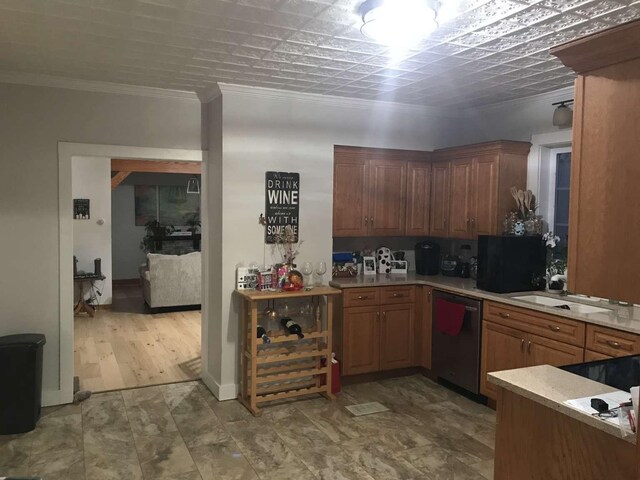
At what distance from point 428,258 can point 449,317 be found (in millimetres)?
854

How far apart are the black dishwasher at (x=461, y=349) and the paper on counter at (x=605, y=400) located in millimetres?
2247

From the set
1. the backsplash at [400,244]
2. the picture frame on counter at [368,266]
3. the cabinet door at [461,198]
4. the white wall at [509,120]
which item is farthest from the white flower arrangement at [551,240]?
the picture frame on counter at [368,266]

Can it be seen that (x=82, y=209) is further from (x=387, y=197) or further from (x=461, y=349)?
(x=461, y=349)

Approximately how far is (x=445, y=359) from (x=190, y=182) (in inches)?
285

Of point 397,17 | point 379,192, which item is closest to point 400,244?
point 379,192

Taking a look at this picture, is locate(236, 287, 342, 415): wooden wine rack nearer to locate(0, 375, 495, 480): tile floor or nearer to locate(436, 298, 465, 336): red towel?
locate(0, 375, 495, 480): tile floor

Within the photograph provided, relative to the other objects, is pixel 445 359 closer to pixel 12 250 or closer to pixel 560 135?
pixel 560 135

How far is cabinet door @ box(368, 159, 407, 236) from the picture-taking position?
4.84 meters

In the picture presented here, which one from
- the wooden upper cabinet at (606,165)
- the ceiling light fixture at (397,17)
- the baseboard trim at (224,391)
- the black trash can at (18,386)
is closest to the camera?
the wooden upper cabinet at (606,165)

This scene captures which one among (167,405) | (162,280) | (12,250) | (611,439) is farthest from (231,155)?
(162,280)

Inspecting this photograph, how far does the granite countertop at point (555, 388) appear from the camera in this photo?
169 cm

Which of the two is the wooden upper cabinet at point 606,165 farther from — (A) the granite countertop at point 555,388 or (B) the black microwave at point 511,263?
(B) the black microwave at point 511,263

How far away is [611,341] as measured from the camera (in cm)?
311

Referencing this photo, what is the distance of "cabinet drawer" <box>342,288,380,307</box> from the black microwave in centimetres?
87
